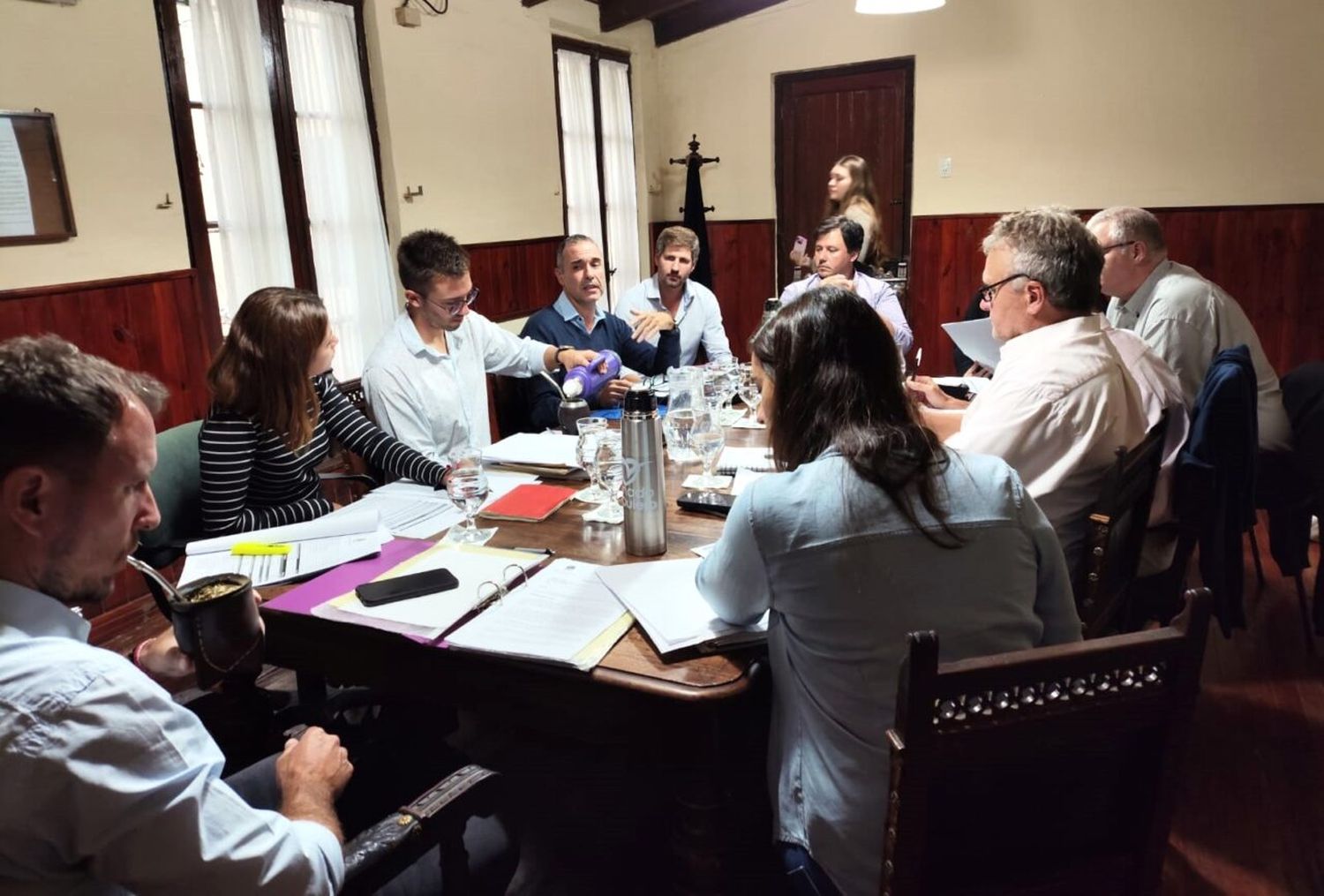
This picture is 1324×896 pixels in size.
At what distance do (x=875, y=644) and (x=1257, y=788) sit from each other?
1518 millimetres

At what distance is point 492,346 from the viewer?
279 centimetres

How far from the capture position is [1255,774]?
2051 mm

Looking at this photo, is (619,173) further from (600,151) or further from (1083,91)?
(1083,91)

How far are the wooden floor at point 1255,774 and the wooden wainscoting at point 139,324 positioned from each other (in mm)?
3245

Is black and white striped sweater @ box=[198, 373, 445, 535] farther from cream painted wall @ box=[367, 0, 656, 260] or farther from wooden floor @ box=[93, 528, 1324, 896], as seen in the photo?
cream painted wall @ box=[367, 0, 656, 260]

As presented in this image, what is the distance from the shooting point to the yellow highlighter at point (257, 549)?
1565mm

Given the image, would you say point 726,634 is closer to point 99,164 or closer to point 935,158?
point 99,164

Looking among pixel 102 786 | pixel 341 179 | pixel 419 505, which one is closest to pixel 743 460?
pixel 419 505

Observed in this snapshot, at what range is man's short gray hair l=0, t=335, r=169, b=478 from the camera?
0.79 m

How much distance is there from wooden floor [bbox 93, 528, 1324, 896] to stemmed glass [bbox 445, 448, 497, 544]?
2.34 ft

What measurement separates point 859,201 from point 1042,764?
15.5ft

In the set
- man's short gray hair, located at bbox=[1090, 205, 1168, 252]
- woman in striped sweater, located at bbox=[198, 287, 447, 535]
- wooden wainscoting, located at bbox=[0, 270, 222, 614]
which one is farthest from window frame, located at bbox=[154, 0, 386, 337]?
man's short gray hair, located at bbox=[1090, 205, 1168, 252]

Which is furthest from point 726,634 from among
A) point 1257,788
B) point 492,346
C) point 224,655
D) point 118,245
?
point 118,245

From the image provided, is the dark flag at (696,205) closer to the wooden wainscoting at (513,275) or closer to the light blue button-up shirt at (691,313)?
the wooden wainscoting at (513,275)
